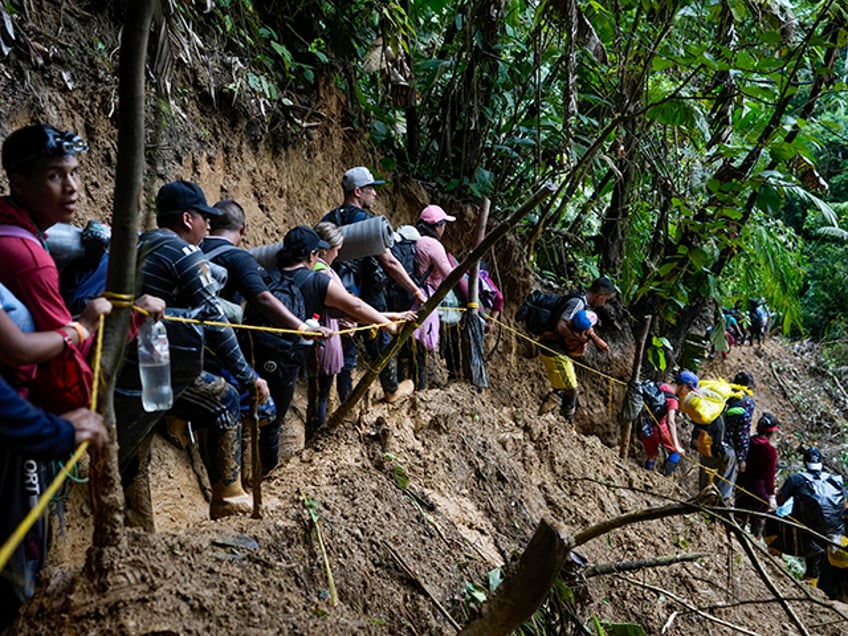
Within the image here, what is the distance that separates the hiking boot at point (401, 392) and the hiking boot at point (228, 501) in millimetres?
2250

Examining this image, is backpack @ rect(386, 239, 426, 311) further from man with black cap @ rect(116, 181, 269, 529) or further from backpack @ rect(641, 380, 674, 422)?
backpack @ rect(641, 380, 674, 422)

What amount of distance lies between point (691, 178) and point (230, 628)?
8.52 metres

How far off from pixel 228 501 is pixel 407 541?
100cm

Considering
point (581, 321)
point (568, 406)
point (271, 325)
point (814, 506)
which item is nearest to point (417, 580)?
point (271, 325)

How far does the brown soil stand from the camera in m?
Result: 2.79

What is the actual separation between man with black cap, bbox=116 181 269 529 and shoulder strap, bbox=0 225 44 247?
2.08ft

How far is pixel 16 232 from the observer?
97.7 inches

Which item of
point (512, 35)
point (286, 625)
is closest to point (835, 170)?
point (512, 35)

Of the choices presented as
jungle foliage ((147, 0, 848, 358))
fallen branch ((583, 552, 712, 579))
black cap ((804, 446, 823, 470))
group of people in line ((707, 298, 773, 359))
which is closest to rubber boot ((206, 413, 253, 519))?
fallen branch ((583, 552, 712, 579))

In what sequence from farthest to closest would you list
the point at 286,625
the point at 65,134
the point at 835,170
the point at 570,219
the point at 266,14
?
the point at 835,170 → the point at 570,219 → the point at 266,14 → the point at 286,625 → the point at 65,134

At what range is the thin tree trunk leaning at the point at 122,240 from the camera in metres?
2.22

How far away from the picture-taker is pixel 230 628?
2.69 metres

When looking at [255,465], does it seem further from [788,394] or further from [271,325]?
[788,394]

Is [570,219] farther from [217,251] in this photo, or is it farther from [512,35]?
[217,251]
